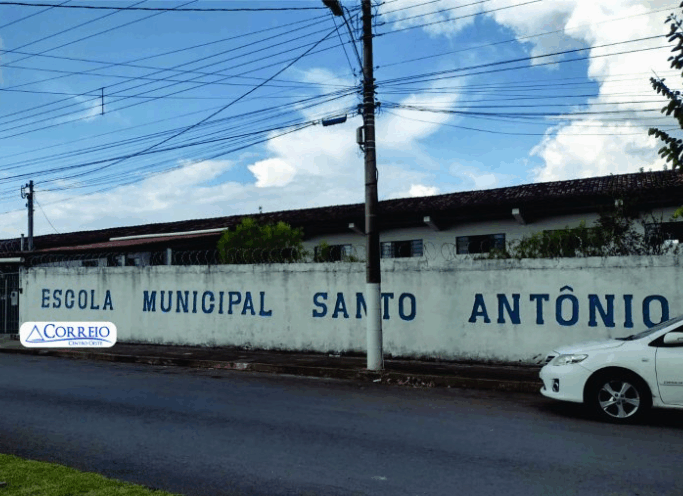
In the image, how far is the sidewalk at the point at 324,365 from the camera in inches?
414

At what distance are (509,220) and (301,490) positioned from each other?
53.7 ft

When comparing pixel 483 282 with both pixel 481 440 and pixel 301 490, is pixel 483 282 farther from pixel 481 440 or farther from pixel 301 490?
pixel 301 490

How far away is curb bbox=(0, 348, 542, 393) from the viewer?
400 inches

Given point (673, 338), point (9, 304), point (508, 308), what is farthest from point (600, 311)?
point (9, 304)

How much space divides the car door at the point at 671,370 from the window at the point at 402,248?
1457cm

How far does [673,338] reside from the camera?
736cm

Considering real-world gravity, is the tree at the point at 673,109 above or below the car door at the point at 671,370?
above

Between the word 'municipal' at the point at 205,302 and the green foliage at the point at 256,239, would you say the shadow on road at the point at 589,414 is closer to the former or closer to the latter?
the word 'municipal' at the point at 205,302

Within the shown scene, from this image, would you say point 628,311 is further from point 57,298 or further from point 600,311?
point 57,298

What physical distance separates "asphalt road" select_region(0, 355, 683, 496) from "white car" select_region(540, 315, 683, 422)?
288 mm

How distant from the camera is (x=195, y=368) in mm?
13320

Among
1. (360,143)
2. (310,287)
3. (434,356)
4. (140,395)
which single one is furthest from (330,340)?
(140,395)

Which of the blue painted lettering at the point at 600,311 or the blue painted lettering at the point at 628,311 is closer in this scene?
the blue painted lettering at the point at 628,311

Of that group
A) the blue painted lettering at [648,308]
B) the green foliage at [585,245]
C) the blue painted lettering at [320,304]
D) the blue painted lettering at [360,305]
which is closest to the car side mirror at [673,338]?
the blue painted lettering at [648,308]
